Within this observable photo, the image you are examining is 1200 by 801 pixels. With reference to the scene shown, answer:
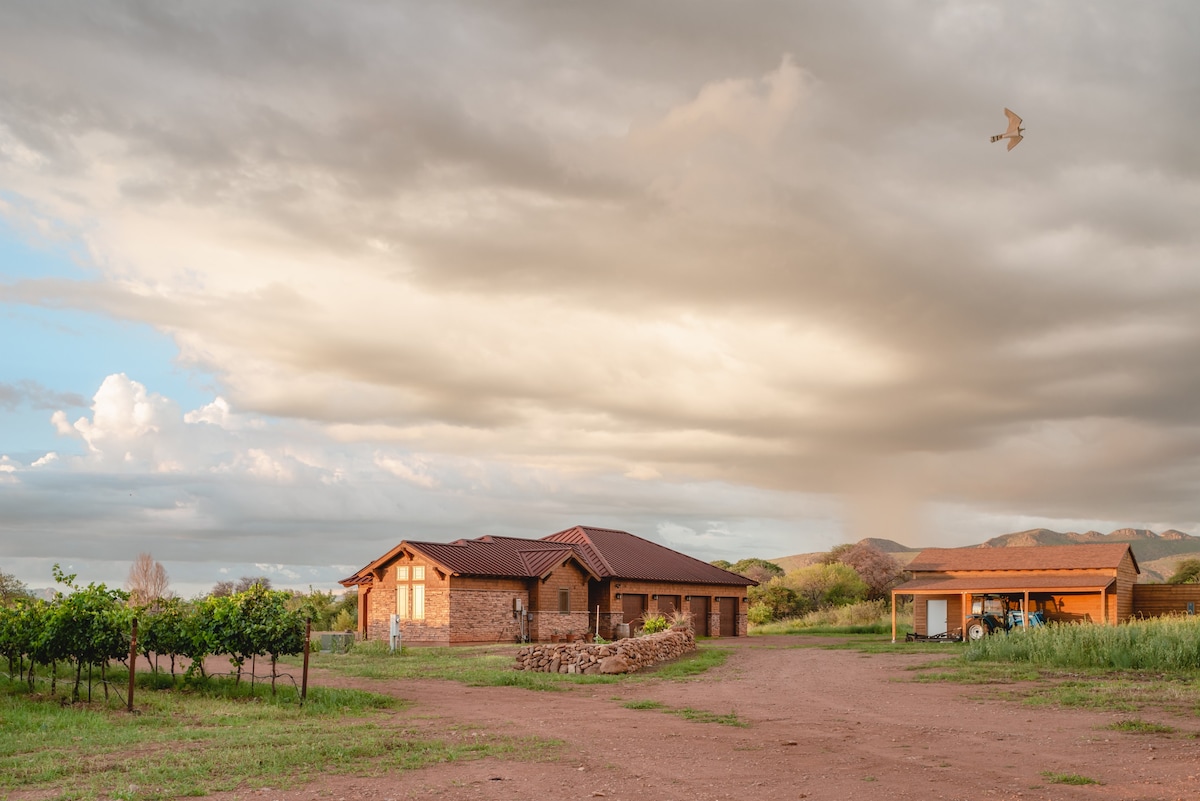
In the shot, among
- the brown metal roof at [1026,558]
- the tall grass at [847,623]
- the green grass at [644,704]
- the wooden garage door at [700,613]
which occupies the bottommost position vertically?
the tall grass at [847,623]

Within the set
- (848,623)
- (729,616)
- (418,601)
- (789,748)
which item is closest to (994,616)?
(848,623)

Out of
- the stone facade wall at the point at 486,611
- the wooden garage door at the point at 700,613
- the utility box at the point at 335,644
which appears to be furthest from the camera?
the wooden garage door at the point at 700,613

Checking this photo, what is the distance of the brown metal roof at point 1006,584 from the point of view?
4081cm

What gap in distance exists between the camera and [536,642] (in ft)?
136

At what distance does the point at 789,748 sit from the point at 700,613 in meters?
35.4

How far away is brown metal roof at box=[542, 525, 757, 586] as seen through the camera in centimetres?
4638

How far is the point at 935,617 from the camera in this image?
4431 centimetres

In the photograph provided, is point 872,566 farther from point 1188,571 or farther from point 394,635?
point 394,635

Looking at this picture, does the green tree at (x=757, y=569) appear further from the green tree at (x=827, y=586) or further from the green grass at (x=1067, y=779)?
the green grass at (x=1067, y=779)

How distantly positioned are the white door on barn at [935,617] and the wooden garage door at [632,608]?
12238 mm

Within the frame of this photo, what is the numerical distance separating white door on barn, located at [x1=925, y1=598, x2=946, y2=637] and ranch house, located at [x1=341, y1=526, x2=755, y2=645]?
974 centimetres

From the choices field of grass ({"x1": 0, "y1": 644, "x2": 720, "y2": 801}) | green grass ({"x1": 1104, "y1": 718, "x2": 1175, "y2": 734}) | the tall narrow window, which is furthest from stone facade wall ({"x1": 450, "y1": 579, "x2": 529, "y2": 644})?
green grass ({"x1": 1104, "y1": 718, "x2": 1175, "y2": 734})

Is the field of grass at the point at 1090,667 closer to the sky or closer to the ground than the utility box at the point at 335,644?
closer to the sky

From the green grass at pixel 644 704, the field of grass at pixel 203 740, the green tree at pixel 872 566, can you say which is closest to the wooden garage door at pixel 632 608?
the field of grass at pixel 203 740
